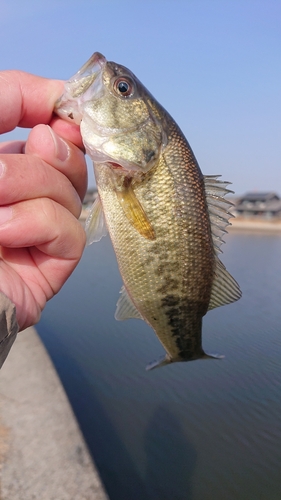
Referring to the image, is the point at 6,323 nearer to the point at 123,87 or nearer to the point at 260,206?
the point at 123,87

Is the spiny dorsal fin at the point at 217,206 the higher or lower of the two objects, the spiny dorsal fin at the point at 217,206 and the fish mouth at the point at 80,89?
the lower

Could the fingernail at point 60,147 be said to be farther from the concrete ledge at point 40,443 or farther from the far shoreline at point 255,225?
the far shoreline at point 255,225

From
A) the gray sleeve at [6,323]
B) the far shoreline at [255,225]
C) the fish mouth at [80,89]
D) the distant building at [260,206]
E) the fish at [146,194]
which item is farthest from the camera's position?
the distant building at [260,206]

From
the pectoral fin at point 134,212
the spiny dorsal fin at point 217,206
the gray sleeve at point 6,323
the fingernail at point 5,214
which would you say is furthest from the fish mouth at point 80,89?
the gray sleeve at point 6,323

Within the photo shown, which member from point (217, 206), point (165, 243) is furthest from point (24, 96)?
point (217, 206)

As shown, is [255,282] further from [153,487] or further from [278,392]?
[153,487]

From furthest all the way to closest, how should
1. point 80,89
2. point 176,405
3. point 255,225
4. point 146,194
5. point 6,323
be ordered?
point 255,225 → point 176,405 → point 146,194 → point 80,89 → point 6,323

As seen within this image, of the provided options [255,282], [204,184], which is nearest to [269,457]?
[204,184]
